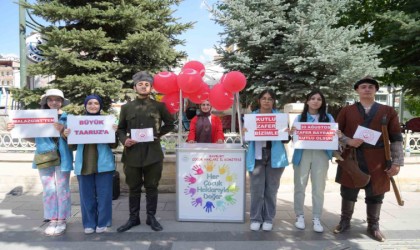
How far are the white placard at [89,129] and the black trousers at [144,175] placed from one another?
0.52 meters

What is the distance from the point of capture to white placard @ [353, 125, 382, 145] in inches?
153

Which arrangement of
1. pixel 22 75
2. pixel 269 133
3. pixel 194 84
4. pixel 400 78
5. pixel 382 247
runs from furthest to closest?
pixel 400 78 → pixel 22 75 → pixel 194 84 → pixel 269 133 → pixel 382 247

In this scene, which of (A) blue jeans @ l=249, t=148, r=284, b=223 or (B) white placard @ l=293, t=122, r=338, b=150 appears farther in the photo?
(A) blue jeans @ l=249, t=148, r=284, b=223

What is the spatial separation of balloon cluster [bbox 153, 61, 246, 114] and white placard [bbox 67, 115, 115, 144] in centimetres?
99

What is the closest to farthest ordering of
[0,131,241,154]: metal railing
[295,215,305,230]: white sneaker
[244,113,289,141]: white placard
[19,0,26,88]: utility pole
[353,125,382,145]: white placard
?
[353,125,382,145]: white placard < [244,113,289,141]: white placard < [295,215,305,230]: white sneaker < [0,131,241,154]: metal railing < [19,0,26,88]: utility pole

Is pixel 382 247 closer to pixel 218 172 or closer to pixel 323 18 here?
pixel 218 172

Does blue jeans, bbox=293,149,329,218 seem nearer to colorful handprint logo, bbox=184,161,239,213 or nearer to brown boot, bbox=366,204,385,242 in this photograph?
brown boot, bbox=366,204,385,242

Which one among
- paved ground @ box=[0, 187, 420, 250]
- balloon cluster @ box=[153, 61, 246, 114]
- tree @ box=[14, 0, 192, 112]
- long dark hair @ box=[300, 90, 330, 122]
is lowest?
paved ground @ box=[0, 187, 420, 250]

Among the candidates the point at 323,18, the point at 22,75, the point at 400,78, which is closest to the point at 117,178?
the point at 22,75

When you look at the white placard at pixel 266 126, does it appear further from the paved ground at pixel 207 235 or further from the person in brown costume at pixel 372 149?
the paved ground at pixel 207 235

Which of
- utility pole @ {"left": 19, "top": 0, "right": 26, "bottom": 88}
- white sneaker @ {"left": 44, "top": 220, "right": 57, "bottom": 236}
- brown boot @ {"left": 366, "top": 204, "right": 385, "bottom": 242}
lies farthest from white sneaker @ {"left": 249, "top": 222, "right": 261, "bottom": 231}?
utility pole @ {"left": 19, "top": 0, "right": 26, "bottom": 88}

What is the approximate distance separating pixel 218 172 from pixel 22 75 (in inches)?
248

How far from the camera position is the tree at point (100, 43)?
736 cm

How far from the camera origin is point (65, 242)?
3.98m
